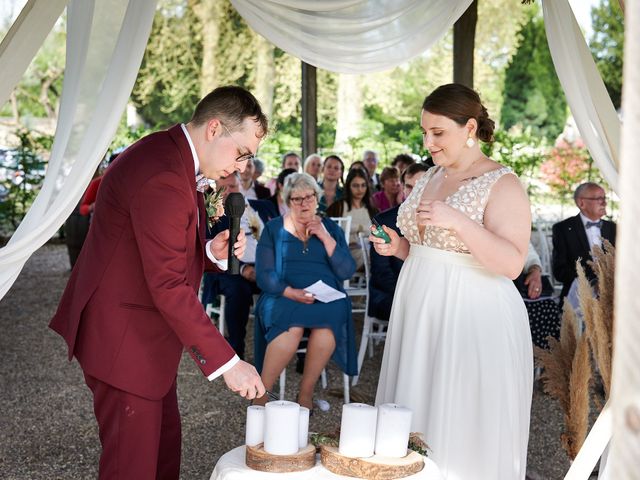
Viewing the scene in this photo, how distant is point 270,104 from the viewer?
2409 centimetres

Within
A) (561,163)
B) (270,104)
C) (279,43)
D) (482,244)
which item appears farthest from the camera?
(270,104)

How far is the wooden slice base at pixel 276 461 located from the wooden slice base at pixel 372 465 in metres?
0.07

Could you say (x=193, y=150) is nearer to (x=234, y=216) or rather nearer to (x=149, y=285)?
(x=234, y=216)

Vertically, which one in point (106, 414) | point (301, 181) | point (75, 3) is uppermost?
point (75, 3)

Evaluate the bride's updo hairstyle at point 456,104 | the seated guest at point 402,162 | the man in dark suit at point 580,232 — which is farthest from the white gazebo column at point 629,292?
the seated guest at point 402,162

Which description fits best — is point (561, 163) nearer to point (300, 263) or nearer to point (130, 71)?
point (300, 263)

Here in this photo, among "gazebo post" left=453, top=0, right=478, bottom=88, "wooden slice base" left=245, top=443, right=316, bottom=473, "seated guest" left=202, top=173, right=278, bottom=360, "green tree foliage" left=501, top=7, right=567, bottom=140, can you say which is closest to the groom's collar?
"wooden slice base" left=245, top=443, right=316, bottom=473

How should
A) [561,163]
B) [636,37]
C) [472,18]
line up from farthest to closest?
[561,163] → [472,18] → [636,37]

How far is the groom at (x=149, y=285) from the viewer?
7.88ft

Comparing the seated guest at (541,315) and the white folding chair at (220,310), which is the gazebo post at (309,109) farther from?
the seated guest at (541,315)

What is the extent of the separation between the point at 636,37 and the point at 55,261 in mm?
12187

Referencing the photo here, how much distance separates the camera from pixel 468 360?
305cm

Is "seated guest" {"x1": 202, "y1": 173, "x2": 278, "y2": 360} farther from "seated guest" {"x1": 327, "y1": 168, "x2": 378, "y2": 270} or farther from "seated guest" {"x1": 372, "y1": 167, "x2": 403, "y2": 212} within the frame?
"seated guest" {"x1": 372, "y1": 167, "x2": 403, "y2": 212}

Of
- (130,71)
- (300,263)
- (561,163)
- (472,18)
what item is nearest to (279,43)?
(130,71)
